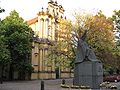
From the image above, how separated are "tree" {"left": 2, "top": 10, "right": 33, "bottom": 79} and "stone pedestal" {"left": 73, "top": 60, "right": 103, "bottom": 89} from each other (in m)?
29.0

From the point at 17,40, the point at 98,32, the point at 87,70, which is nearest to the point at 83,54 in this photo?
the point at 87,70

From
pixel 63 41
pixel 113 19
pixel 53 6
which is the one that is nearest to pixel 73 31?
pixel 63 41

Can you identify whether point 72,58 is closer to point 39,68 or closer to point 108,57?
point 108,57

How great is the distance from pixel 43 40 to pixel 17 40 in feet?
41.0

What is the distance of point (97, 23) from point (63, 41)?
549 centimetres

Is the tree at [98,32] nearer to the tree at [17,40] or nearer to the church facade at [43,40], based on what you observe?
the tree at [17,40]

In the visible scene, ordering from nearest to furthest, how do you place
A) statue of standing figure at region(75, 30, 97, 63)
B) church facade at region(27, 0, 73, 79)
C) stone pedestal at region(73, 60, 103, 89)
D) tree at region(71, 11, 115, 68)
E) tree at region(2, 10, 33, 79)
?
stone pedestal at region(73, 60, 103, 89), statue of standing figure at region(75, 30, 97, 63), tree at region(71, 11, 115, 68), tree at region(2, 10, 33, 79), church facade at region(27, 0, 73, 79)

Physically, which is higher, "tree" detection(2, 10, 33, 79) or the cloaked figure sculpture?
"tree" detection(2, 10, 33, 79)

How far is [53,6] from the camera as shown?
239 feet

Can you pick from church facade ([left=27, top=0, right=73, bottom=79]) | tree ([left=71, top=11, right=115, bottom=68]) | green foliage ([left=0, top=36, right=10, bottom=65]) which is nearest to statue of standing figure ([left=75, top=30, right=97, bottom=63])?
green foliage ([left=0, top=36, right=10, bottom=65])

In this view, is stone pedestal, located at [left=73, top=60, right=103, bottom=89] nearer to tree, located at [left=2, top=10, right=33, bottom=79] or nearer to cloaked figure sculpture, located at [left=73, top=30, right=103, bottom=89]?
cloaked figure sculpture, located at [left=73, top=30, right=103, bottom=89]

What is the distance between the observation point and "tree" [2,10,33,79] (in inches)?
2133

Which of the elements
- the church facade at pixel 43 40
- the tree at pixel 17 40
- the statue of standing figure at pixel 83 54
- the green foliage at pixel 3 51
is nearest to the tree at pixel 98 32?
the green foliage at pixel 3 51

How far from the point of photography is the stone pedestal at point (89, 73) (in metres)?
25.6
